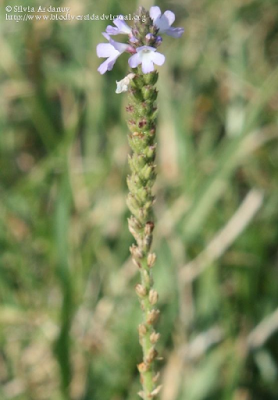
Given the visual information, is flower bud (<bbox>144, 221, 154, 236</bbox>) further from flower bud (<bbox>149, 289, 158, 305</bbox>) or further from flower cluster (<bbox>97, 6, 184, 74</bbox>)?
flower cluster (<bbox>97, 6, 184, 74</bbox>)

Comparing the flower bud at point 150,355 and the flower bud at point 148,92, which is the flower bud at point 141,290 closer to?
the flower bud at point 150,355

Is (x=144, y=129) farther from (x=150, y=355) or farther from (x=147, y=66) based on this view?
(x=150, y=355)

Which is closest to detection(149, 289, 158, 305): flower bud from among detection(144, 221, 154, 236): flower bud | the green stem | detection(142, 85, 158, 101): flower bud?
the green stem

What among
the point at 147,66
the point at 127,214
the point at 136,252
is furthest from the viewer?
the point at 127,214

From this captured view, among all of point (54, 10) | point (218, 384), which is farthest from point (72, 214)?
point (54, 10)

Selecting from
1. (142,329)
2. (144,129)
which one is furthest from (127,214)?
(144,129)

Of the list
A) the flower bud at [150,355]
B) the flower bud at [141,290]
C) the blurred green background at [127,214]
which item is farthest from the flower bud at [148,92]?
the blurred green background at [127,214]
